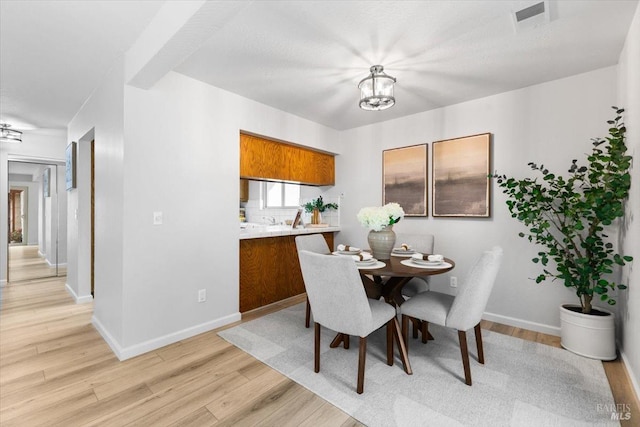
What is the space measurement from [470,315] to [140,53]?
288 cm

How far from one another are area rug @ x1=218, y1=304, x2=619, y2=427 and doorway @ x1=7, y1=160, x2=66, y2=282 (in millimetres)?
4803

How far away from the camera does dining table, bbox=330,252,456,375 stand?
208 centimetres

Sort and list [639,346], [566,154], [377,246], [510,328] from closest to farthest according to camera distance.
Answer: [639,346] < [377,246] < [566,154] < [510,328]

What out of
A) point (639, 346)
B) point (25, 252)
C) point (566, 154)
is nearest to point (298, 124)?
point (566, 154)

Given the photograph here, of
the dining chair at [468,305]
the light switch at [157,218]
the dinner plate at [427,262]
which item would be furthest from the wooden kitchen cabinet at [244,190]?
the dining chair at [468,305]

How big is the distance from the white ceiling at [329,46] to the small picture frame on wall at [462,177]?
1.76 feet

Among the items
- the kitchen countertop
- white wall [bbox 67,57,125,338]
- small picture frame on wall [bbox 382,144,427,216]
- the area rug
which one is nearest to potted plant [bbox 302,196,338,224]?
the kitchen countertop

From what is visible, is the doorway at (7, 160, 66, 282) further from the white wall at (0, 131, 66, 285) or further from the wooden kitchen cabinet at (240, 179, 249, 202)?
the wooden kitchen cabinet at (240, 179, 249, 202)

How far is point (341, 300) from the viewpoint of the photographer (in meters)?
1.90

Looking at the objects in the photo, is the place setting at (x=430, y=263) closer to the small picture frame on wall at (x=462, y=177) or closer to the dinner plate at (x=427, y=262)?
the dinner plate at (x=427, y=262)

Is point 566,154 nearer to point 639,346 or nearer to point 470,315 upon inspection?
point 639,346

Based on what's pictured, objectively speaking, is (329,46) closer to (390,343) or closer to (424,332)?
(390,343)

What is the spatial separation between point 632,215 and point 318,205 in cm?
333

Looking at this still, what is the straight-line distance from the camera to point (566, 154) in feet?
8.87
